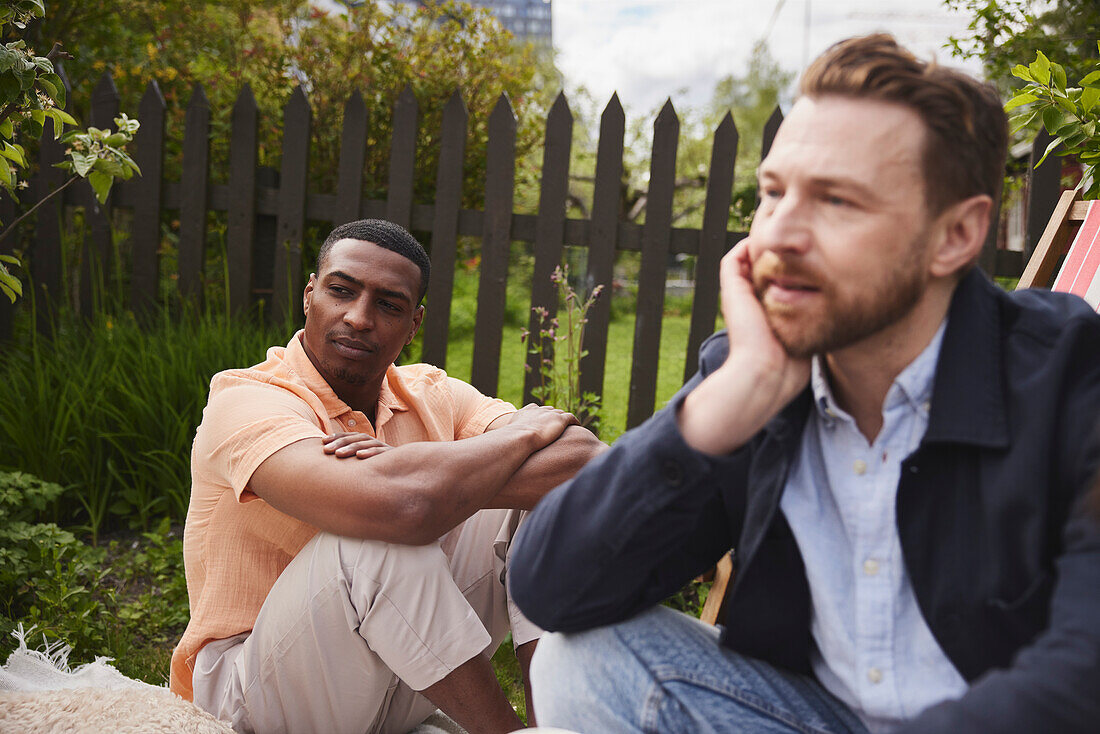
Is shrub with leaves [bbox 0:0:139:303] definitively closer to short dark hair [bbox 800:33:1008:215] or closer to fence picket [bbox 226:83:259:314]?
fence picket [bbox 226:83:259:314]

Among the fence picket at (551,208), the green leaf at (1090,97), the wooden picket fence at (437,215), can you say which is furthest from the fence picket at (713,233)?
the green leaf at (1090,97)

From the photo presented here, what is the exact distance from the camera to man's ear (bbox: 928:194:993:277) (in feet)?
4.37

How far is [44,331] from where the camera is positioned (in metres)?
4.65

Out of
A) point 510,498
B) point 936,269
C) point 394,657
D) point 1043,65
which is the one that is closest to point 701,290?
point 1043,65

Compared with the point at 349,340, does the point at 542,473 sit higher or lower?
lower

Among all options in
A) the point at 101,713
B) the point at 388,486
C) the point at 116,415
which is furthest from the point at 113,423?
the point at 388,486

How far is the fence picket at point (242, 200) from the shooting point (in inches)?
177

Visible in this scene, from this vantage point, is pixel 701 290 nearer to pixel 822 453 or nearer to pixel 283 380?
pixel 283 380

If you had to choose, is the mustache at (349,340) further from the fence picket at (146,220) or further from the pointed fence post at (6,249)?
the pointed fence post at (6,249)

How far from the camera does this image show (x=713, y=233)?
4.43 meters

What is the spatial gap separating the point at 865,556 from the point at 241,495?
1.45m

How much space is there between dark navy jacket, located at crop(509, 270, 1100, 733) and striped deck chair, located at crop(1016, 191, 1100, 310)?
1277mm

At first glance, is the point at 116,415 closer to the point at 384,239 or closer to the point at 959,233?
the point at 384,239

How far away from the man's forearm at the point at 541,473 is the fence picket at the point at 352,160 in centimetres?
259
